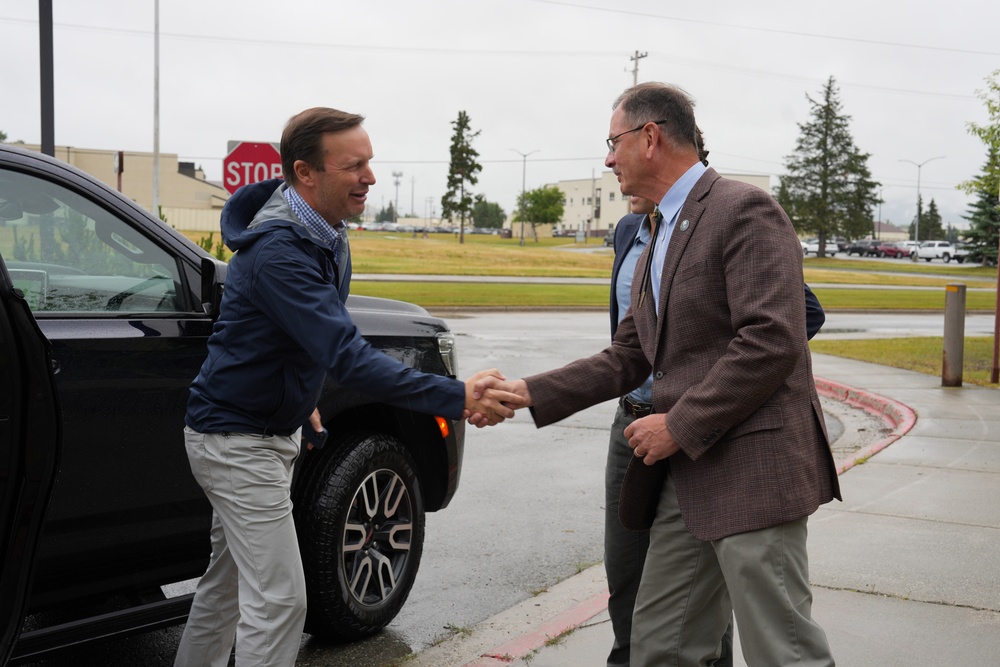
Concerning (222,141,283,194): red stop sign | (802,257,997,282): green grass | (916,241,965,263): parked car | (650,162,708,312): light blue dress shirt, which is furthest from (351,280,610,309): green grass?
(916,241,965,263): parked car

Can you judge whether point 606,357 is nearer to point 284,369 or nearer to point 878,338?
Answer: point 284,369

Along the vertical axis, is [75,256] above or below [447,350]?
above

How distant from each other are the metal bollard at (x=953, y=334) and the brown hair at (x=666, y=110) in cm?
989

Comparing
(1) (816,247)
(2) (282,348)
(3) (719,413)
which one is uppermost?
(1) (816,247)

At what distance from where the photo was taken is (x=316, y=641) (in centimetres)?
460

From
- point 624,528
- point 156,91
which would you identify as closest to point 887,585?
point 624,528

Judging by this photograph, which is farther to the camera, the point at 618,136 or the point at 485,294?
the point at 485,294

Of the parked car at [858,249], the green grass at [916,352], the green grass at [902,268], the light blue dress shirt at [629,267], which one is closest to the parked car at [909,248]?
the parked car at [858,249]

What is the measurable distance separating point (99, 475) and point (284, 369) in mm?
862

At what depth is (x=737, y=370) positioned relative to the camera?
271 centimetres

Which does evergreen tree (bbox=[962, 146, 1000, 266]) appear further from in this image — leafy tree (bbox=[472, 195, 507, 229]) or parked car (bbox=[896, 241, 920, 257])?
leafy tree (bbox=[472, 195, 507, 229])

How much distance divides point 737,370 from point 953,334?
10.9 meters

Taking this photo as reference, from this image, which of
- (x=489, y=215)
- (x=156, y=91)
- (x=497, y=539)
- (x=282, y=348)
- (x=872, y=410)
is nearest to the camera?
(x=282, y=348)

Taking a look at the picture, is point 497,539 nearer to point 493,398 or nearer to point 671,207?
point 493,398
